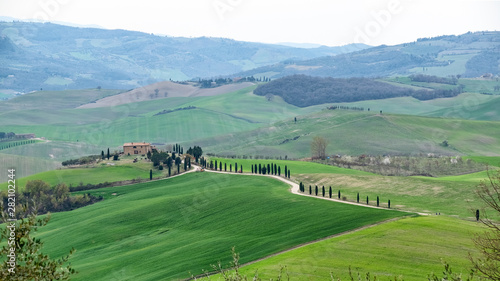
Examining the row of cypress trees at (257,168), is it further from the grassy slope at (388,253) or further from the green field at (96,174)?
the grassy slope at (388,253)

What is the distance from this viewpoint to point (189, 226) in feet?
305

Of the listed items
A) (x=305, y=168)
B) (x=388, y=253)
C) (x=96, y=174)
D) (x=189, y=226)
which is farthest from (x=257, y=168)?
(x=388, y=253)

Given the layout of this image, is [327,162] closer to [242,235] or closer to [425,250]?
[242,235]

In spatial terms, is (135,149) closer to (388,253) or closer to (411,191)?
(411,191)

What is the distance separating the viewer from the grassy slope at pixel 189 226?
2879 inches

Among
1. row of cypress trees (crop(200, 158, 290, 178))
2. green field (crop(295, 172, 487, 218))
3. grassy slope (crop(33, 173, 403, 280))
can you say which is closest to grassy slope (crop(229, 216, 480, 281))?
grassy slope (crop(33, 173, 403, 280))

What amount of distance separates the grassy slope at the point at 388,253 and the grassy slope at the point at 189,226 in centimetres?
482

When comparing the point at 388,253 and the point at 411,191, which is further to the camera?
the point at 411,191

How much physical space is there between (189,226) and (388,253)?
37626 millimetres

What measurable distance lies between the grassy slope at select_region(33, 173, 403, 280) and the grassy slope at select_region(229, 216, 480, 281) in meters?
4.82

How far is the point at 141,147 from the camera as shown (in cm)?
17000

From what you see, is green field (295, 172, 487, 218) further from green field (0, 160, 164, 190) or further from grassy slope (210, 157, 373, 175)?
green field (0, 160, 164, 190)

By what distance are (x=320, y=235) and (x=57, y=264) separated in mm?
43107

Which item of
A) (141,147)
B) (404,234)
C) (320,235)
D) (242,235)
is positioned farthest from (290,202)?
(141,147)
